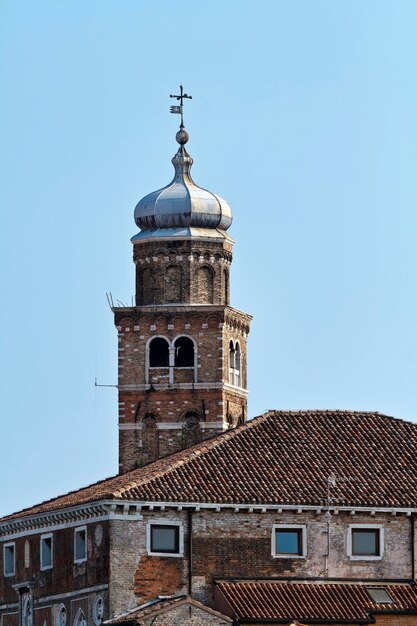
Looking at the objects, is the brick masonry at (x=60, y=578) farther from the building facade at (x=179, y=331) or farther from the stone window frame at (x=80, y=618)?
the building facade at (x=179, y=331)

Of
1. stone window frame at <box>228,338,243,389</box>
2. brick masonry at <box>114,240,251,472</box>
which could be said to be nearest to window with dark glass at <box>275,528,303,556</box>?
brick masonry at <box>114,240,251,472</box>

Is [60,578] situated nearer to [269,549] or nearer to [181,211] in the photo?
[269,549]

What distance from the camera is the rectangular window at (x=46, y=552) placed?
85875 millimetres

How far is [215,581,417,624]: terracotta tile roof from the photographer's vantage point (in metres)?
79.8

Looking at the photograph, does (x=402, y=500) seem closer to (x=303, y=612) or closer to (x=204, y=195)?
(x=303, y=612)

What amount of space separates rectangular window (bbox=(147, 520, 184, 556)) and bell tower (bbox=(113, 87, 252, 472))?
27821 mm

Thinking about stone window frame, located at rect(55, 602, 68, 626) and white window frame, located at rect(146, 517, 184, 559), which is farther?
stone window frame, located at rect(55, 602, 68, 626)

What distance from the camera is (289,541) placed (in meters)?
82.2

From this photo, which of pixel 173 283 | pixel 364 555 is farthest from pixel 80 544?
pixel 173 283

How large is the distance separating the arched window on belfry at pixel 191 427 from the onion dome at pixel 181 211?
7.32 meters

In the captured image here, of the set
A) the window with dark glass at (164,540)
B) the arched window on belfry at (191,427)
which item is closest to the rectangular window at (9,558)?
the window with dark glass at (164,540)

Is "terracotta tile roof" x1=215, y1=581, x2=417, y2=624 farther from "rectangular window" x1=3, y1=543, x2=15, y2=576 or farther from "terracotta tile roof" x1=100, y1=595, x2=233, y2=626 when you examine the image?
"rectangular window" x1=3, y1=543, x2=15, y2=576

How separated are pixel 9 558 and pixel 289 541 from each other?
1121 cm

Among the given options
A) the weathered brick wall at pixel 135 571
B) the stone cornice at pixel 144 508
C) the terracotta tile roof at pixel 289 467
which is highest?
the terracotta tile roof at pixel 289 467
